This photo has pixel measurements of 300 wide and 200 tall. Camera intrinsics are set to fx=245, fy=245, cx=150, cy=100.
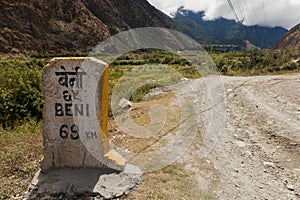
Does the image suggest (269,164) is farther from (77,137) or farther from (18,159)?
(18,159)

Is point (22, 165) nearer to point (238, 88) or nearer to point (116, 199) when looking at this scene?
point (116, 199)

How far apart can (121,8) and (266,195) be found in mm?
96844

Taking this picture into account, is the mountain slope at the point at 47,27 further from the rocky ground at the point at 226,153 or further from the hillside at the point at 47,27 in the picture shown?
the rocky ground at the point at 226,153

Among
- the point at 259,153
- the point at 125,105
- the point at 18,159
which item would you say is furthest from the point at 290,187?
the point at 125,105

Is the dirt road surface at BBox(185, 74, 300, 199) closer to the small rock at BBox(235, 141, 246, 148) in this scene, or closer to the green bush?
the small rock at BBox(235, 141, 246, 148)

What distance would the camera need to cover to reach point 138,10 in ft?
321

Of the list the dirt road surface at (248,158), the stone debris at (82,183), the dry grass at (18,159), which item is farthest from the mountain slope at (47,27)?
the stone debris at (82,183)

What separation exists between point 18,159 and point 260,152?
14.0ft

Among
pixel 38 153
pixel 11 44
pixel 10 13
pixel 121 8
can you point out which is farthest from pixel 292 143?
pixel 121 8

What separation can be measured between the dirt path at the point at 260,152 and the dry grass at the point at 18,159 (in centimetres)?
270

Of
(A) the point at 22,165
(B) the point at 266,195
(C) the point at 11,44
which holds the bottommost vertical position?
(B) the point at 266,195

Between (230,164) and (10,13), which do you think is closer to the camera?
(230,164)

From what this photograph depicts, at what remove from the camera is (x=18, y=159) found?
12.8ft

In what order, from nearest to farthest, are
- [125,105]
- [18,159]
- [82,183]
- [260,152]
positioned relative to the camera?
[82,183] < [18,159] < [260,152] < [125,105]
